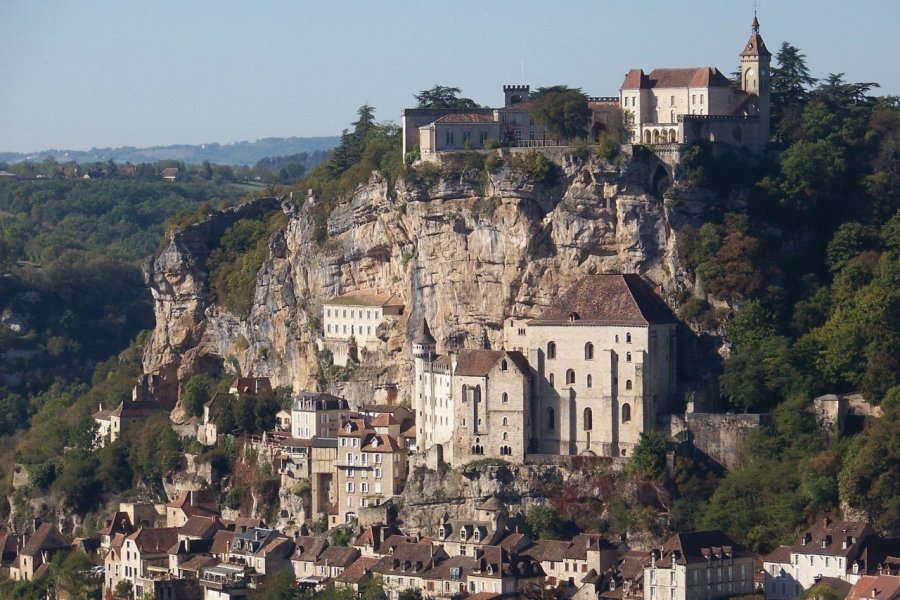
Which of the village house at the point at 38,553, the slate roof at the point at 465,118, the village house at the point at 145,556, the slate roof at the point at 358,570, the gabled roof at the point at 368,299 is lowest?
the village house at the point at 38,553

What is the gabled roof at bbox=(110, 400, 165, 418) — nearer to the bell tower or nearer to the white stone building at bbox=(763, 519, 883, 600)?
the bell tower

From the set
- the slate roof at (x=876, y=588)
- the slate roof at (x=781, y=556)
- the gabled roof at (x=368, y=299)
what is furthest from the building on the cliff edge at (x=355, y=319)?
the slate roof at (x=876, y=588)

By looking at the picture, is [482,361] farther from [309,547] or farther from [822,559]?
[822,559]

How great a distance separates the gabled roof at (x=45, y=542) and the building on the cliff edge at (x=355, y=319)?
14236 mm

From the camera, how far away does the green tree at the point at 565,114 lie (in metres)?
96.2

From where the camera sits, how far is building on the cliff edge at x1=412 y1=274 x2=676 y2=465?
87812 mm

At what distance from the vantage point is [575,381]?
291 feet

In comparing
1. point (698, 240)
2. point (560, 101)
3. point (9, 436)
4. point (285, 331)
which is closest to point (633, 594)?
point (698, 240)

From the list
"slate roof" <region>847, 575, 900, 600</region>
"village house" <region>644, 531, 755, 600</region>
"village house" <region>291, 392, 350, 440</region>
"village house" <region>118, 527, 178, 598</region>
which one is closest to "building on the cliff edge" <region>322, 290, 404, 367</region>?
"village house" <region>291, 392, 350, 440</region>

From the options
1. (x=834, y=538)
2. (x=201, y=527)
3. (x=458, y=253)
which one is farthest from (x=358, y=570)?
(x=834, y=538)

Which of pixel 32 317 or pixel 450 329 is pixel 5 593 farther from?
pixel 32 317

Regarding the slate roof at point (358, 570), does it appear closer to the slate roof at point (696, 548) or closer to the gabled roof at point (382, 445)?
the gabled roof at point (382, 445)

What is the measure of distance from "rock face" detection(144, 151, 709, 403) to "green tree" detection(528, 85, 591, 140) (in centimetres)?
377

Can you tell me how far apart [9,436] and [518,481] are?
168ft
